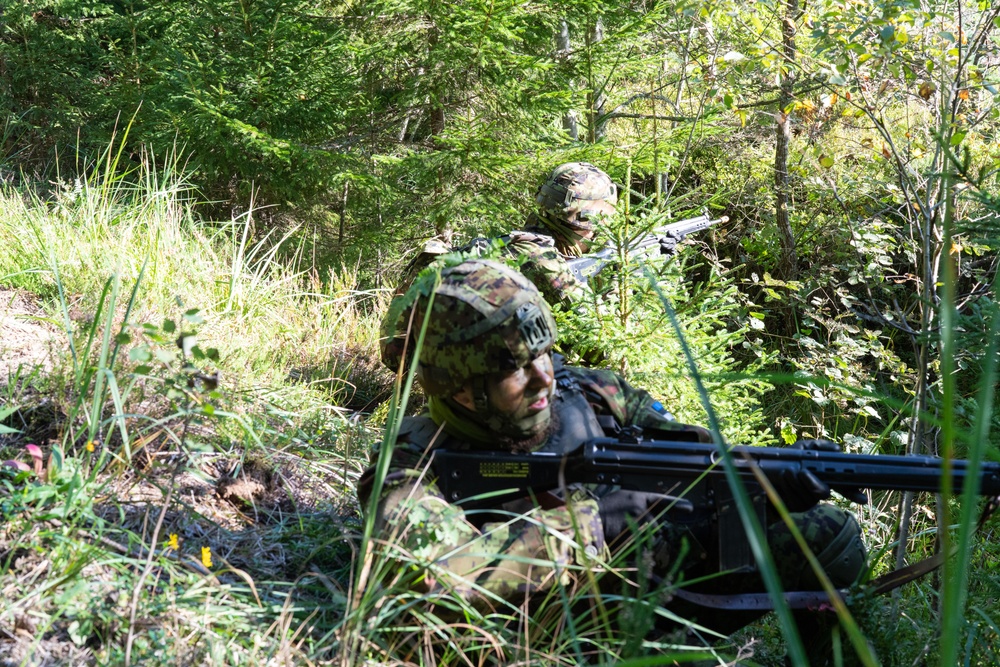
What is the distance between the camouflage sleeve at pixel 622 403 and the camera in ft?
9.91

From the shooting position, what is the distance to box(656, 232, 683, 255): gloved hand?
5070mm

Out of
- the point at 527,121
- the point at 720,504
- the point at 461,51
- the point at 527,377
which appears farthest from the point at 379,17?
the point at 720,504

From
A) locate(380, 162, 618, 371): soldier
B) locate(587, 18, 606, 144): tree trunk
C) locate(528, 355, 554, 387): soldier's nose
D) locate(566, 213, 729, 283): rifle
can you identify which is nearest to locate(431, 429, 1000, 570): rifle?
locate(528, 355, 554, 387): soldier's nose

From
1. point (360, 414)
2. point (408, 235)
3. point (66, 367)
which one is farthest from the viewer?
point (408, 235)

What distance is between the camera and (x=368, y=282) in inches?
305

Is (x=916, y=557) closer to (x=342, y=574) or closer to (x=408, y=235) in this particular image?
(x=342, y=574)

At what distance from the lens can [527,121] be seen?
6.86 metres

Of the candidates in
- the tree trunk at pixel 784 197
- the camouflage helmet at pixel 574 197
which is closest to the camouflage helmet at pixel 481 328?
the camouflage helmet at pixel 574 197

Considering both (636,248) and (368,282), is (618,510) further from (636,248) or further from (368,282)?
(368,282)

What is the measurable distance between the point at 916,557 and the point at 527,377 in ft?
9.99

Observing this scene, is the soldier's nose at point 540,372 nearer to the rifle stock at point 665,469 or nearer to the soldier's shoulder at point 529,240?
the rifle stock at point 665,469

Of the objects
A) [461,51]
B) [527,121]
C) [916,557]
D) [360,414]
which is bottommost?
[916,557]

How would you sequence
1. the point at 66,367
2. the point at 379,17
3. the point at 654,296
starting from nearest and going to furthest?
the point at 66,367, the point at 654,296, the point at 379,17

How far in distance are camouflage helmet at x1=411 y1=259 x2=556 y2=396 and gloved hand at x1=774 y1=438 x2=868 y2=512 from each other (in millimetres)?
→ 787
